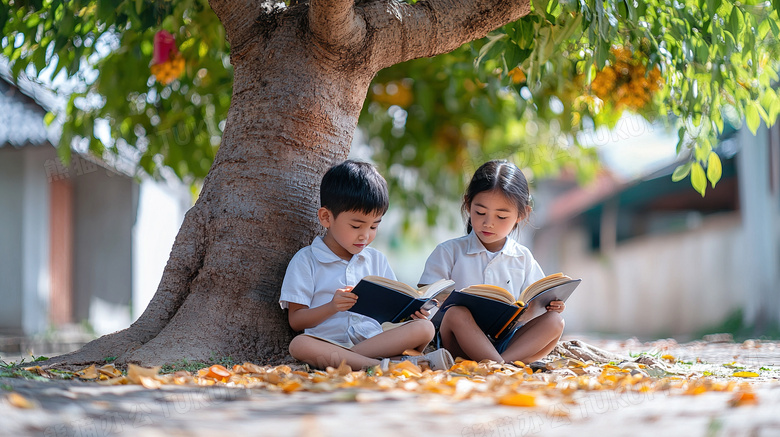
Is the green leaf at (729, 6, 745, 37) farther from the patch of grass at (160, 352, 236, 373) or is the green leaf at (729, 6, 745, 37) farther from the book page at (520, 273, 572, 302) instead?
the patch of grass at (160, 352, 236, 373)

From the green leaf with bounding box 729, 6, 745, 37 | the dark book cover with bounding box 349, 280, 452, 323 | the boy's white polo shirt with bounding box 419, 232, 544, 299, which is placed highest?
the green leaf with bounding box 729, 6, 745, 37

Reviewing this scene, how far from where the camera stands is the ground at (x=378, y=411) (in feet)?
4.96

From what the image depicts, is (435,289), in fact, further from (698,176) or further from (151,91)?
(151,91)

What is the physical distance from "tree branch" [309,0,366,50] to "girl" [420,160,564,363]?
0.85 meters

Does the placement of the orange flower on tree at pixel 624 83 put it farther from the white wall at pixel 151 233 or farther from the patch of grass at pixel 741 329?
the white wall at pixel 151 233

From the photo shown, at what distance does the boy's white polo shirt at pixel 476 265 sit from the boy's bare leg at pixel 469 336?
0.30 metres

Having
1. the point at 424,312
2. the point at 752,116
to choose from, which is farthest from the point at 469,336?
the point at 752,116

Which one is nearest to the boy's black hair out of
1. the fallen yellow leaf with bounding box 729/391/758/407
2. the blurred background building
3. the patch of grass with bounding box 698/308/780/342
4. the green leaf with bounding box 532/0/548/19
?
the green leaf with bounding box 532/0/548/19

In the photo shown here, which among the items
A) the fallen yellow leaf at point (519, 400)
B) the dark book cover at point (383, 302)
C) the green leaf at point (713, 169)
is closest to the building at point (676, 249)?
the green leaf at point (713, 169)

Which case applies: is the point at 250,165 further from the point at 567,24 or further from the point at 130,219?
the point at 130,219

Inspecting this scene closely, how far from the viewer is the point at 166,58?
Answer: 16.0 feet

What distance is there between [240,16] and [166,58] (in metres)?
1.67

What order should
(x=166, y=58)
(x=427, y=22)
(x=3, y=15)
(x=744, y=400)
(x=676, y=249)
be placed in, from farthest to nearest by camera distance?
(x=676, y=249) < (x=166, y=58) < (x=3, y=15) < (x=427, y=22) < (x=744, y=400)

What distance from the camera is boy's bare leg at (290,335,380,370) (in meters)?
2.83
